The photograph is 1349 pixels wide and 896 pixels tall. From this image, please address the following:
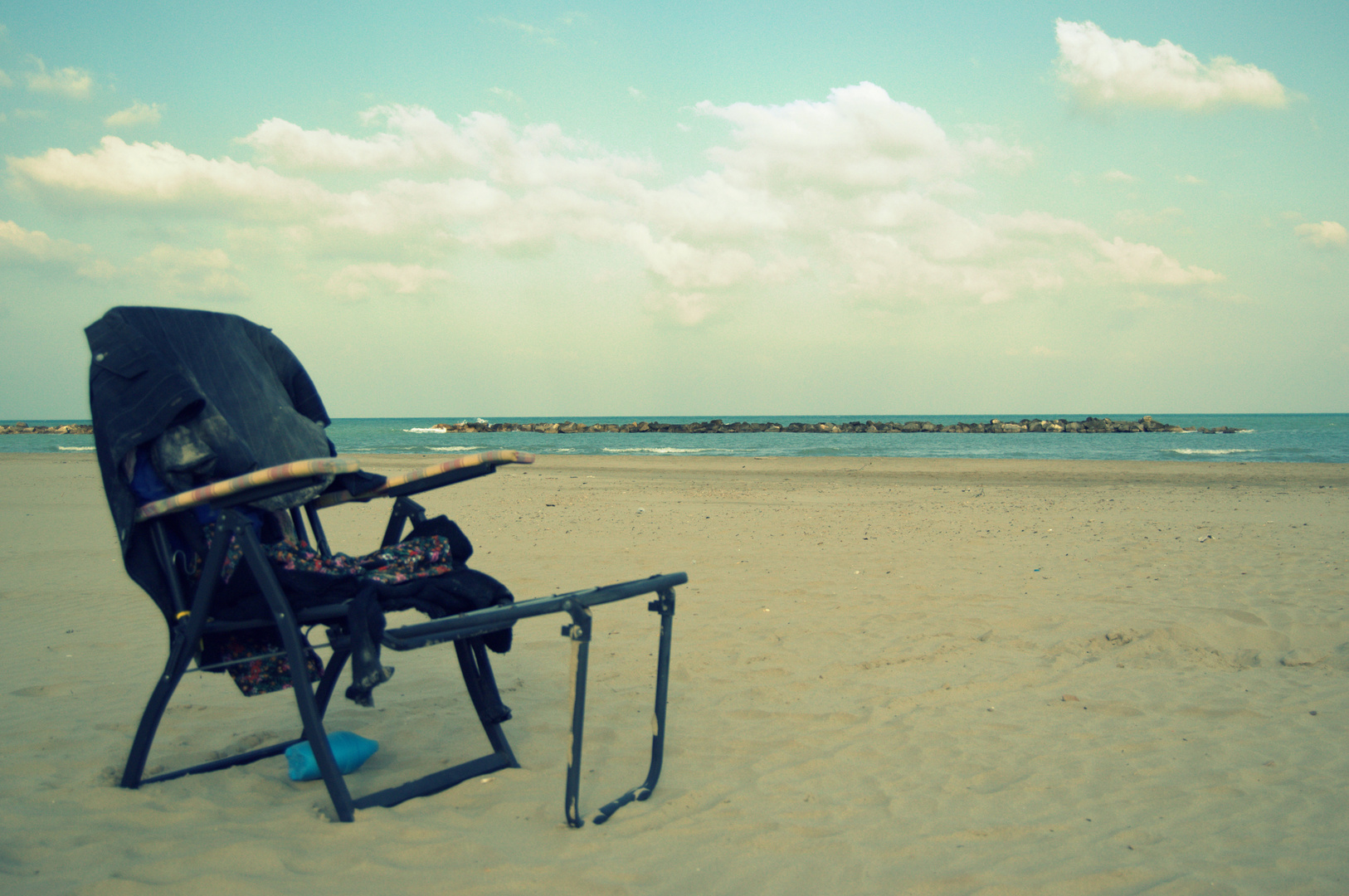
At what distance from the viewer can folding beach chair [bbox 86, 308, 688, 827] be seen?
7.64 ft

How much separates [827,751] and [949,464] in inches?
899

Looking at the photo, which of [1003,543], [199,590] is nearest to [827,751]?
[199,590]

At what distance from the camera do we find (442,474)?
2.84 metres

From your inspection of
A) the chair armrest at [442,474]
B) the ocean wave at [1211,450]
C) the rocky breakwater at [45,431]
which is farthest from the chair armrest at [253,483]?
the rocky breakwater at [45,431]

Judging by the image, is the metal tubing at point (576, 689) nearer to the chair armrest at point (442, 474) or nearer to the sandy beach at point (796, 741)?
the sandy beach at point (796, 741)

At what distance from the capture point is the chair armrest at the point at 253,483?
220 centimetres

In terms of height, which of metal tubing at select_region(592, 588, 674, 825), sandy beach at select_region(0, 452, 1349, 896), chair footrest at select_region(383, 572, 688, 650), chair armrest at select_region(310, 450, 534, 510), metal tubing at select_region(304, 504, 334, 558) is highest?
chair armrest at select_region(310, 450, 534, 510)

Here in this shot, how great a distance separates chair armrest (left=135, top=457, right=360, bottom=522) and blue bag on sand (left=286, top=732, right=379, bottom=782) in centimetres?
93

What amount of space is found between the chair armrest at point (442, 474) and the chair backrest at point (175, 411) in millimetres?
202

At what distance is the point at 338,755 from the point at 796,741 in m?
1.64

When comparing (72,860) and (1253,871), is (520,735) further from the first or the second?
(1253,871)

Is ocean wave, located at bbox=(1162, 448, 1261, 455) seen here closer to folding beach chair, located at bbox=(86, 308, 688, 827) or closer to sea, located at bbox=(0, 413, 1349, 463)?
sea, located at bbox=(0, 413, 1349, 463)

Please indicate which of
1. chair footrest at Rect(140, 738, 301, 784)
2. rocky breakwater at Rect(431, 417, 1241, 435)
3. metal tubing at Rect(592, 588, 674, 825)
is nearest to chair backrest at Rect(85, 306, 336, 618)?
chair footrest at Rect(140, 738, 301, 784)

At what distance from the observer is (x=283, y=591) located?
2.47 meters
